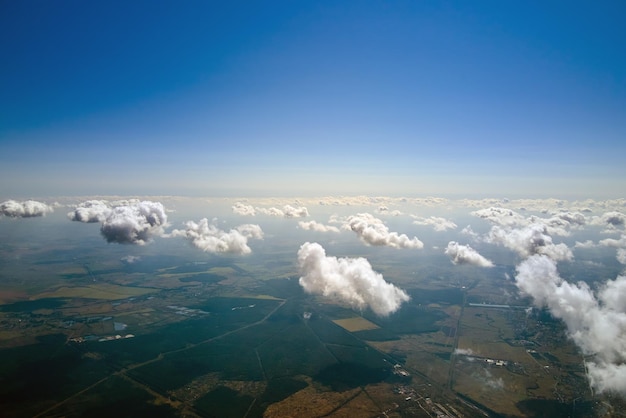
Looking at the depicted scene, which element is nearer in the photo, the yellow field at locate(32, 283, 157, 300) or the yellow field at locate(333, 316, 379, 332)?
the yellow field at locate(333, 316, 379, 332)

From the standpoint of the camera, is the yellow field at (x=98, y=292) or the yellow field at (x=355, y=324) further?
the yellow field at (x=98, y=292)

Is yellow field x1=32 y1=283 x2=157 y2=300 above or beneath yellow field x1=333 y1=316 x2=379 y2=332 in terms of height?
above

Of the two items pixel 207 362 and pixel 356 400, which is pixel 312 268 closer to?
pixel 207 362

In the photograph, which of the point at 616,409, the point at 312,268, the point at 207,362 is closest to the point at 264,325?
the point at 207,362

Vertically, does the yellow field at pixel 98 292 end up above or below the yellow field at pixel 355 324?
above

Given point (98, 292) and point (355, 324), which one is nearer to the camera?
point (355, 324)
